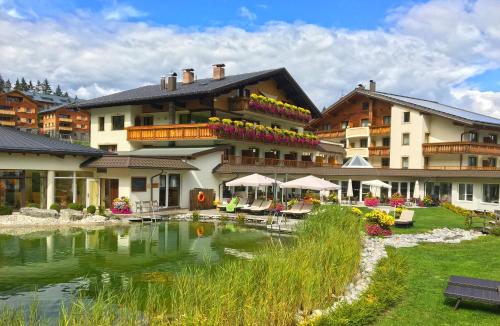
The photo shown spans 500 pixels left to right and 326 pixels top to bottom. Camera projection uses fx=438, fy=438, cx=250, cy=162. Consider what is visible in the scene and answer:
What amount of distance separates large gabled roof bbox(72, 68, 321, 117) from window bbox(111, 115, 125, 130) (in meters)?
1.26

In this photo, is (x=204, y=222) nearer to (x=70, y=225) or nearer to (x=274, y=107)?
(x=70, y=225)

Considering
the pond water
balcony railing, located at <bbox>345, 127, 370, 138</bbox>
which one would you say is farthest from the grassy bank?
balcony railing, located at <bbox>345, 127, 370, 138</bbox>

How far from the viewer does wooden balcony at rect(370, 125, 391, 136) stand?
44322 millimetres

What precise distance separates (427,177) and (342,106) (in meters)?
16.4

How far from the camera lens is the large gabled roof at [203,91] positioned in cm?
3334

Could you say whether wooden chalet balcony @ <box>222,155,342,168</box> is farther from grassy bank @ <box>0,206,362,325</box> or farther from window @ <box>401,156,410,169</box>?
grassy bank @ <box>0,206,362,325</box>

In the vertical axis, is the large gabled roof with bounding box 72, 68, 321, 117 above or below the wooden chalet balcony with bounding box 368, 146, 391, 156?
above

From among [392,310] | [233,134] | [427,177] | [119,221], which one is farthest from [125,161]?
[427,177]

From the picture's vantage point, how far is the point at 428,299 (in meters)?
9.52

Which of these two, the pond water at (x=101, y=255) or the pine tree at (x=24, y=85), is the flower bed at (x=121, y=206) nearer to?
the pond water at (x=101, y=255)

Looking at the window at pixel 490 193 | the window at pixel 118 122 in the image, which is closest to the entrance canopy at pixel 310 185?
the window at pixel 490 193

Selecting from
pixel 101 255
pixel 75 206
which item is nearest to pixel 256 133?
pixel 75 206

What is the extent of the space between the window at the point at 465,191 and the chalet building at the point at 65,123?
252ft

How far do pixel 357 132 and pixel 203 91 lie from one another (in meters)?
21.1
